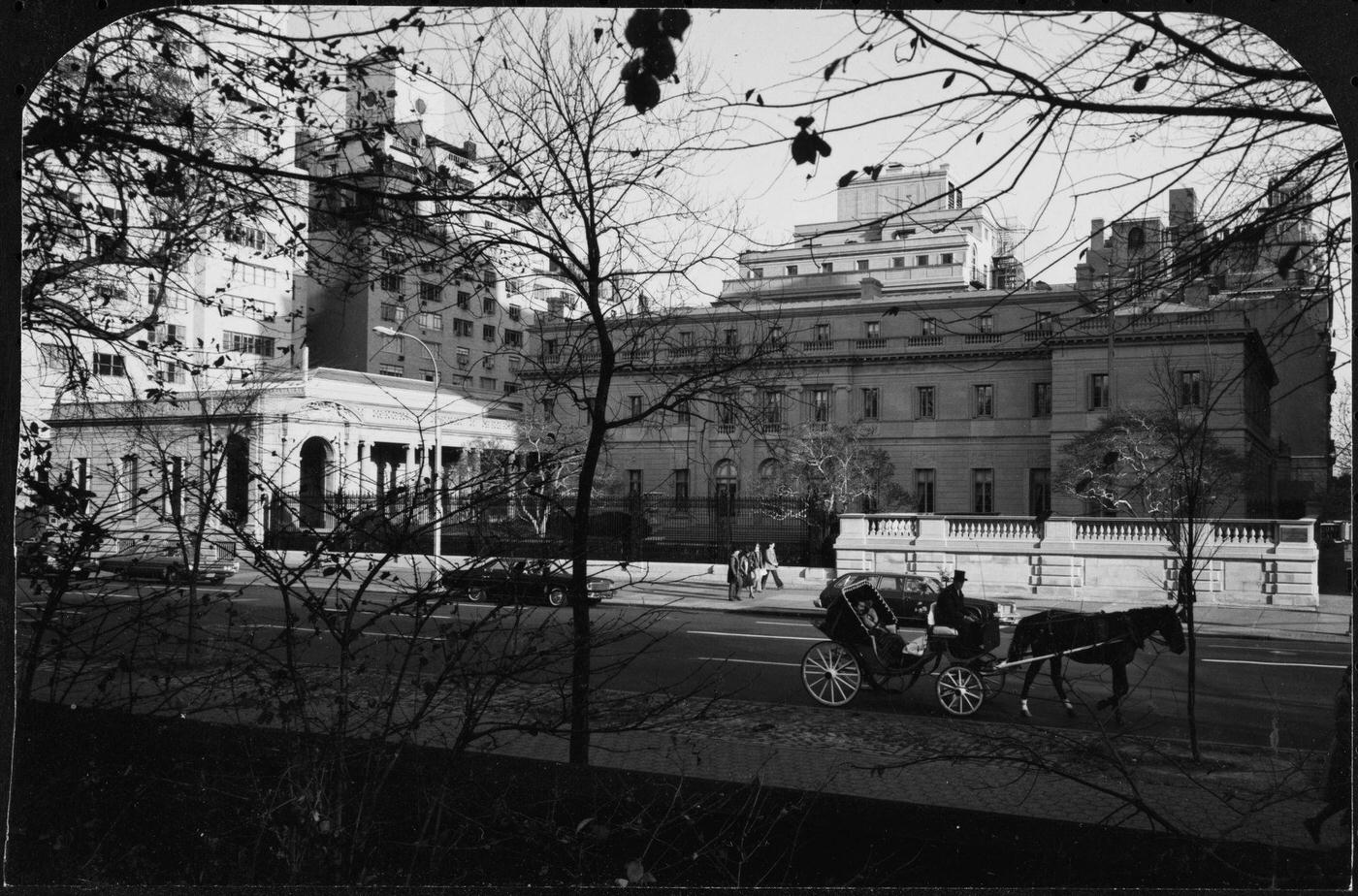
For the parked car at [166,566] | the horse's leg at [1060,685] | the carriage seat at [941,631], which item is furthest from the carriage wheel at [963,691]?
the parked car at [166,566]

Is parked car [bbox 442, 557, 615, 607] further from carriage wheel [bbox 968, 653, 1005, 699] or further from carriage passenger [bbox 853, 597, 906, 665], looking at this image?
carriage wheel [bbox 968, 653, 1005, 699]

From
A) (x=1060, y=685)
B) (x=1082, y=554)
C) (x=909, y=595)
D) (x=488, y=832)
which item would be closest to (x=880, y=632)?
(x=909, y=595)

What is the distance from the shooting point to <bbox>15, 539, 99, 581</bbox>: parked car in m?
2.98

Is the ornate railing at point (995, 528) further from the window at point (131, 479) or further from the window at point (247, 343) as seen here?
the window at point (131, 479)


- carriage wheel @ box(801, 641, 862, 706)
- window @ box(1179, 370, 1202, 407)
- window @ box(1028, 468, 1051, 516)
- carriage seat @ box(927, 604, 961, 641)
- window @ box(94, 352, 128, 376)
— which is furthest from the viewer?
carriage wheel @ box(801, 641, 862, 706)

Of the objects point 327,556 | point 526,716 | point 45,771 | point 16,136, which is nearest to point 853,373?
point 526,716

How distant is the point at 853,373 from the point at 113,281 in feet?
9.10

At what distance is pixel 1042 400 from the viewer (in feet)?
8.20

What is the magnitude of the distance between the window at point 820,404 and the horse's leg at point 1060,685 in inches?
39.5

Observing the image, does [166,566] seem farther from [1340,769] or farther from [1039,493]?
[1340,769]

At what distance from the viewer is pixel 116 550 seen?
3061mm

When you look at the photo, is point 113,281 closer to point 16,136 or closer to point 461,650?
point 16,136

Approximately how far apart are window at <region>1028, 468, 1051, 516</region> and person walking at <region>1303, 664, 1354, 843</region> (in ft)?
2.97

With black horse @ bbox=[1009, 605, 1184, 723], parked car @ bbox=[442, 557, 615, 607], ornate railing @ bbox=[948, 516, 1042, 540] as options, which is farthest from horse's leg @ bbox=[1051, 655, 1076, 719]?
parked car @ bbox=[442, 557, 615, 607]
